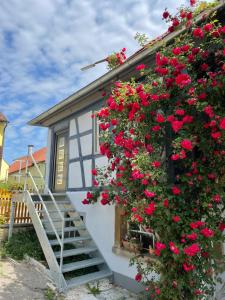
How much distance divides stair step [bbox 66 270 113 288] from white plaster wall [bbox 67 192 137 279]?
17 cm

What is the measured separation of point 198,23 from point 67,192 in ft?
18.3

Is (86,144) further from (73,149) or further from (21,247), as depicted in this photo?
(21,247)

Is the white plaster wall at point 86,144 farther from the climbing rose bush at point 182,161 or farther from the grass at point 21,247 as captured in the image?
the climbing rose bush at point 182,161

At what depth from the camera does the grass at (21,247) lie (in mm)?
6805

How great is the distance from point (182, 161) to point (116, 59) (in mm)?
3104

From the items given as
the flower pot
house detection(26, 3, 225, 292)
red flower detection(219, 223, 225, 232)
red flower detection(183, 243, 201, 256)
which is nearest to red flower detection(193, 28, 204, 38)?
house detection(26, 3, 225, 292)

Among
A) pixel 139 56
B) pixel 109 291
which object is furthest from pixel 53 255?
pixel 139 56

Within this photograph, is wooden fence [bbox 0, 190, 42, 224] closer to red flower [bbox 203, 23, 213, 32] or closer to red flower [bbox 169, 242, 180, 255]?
red flower [bbox 169, 242, 180, 255]

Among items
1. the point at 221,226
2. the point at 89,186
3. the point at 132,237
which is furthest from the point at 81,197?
the point at 221,226

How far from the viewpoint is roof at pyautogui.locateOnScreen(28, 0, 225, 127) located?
14.2 ft

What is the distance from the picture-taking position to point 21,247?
7.08m

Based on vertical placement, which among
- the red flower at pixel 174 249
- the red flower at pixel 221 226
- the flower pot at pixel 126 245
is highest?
the red flower at pixel 221 226

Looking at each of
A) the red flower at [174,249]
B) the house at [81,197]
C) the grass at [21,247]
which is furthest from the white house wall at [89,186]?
the red flower at [174,249]

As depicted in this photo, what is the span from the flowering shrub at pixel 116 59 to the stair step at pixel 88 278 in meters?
4.41
